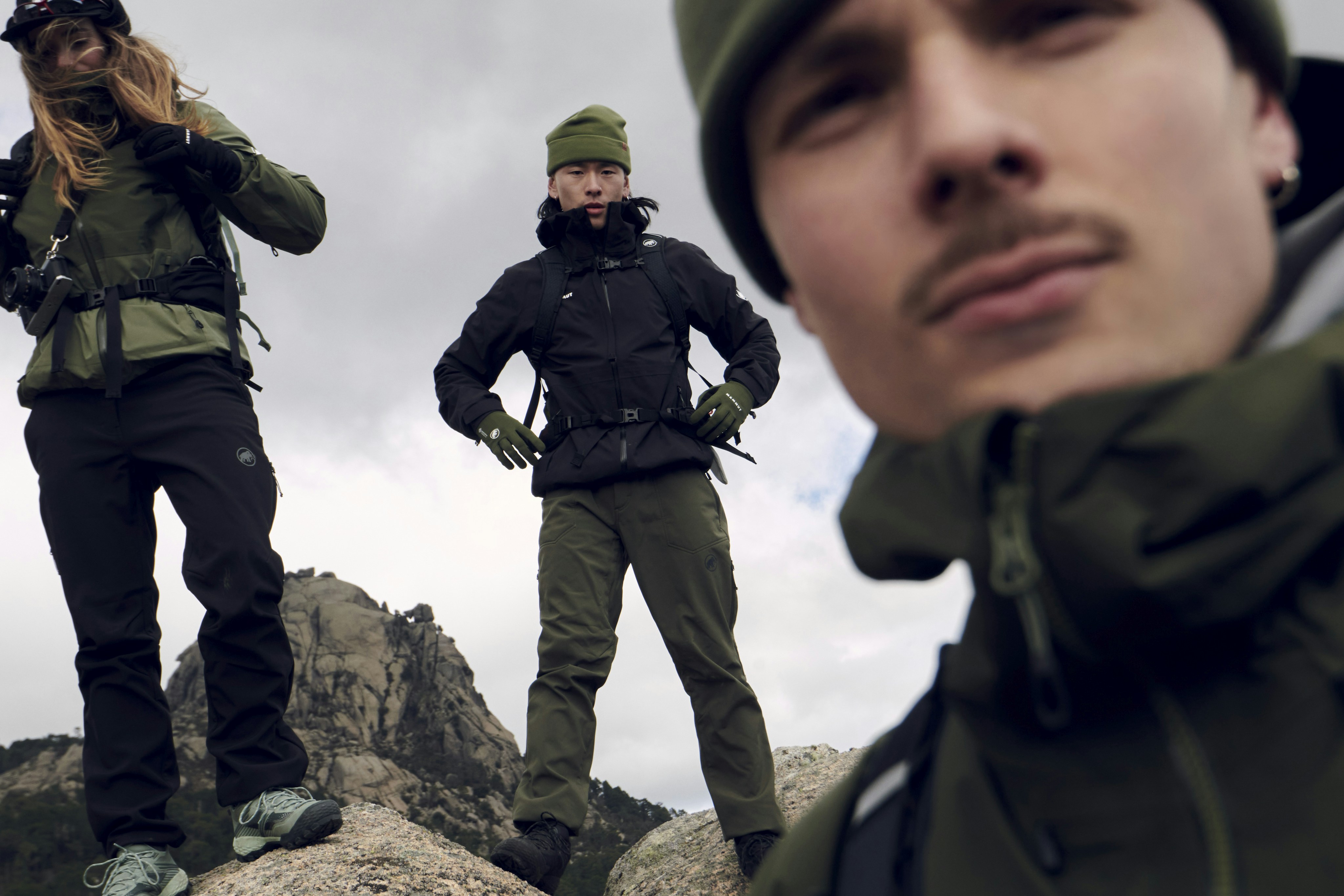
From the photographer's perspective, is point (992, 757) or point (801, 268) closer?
point (992, 757)

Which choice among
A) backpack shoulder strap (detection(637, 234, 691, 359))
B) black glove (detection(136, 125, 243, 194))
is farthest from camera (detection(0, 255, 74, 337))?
backpack shoulder strap (detection(637, 234, 691, 359))

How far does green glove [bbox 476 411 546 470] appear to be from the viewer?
16.0ft

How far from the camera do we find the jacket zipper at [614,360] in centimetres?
482

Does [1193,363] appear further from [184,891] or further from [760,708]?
[184,891]

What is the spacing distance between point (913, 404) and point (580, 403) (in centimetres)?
406

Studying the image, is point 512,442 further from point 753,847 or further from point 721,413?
point 753,847

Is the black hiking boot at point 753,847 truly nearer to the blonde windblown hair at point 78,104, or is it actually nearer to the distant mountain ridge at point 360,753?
the blonde windblown hair at point 78,104

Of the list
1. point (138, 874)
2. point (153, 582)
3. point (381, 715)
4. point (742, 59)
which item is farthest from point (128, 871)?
point (381, 715)

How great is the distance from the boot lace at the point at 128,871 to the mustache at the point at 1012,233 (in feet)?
13.3

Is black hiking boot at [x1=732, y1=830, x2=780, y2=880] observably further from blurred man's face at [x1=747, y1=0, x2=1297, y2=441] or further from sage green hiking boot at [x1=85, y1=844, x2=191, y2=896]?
blurred man's face at [x1=747, y1=0, x2=1297, y2=441]

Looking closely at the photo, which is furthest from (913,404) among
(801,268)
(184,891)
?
(184,891)

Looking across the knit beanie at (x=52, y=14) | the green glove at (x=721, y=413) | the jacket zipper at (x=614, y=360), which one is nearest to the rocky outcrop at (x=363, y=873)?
the jacket zipper at (x=614, y=360)

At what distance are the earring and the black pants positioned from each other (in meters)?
3.81

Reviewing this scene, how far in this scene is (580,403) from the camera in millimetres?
4980
